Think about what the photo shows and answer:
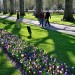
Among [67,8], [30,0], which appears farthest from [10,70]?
[30,0]

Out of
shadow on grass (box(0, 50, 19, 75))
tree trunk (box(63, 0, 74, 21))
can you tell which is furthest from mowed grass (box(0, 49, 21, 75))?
tree trunk (box(63, 0, 74, 21))

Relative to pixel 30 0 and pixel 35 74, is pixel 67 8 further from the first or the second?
pixel 30 0

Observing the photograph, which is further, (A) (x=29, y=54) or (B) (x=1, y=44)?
(B) (x=1, y=44)

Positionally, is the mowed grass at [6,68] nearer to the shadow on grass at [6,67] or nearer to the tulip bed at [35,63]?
the shadow on grass at [6,67]

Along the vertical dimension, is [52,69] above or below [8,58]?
above

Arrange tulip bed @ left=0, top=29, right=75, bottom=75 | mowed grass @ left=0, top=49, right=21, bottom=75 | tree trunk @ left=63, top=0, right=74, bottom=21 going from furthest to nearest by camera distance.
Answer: tree trunk @ left=63, top=0, right=74, bottom=21 < mowed grass @ left=0, top=49, right=21, bottom=75 < tulip bed @ left=0, top=29, right=75, bottom=75

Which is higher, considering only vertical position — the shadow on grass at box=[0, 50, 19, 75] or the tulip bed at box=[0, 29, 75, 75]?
the tulip bed at box=[0, 29, 75, 75]

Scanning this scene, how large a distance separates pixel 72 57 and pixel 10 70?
11.3 feet

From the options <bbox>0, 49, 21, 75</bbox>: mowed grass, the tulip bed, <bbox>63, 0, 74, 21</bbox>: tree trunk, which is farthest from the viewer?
<bbox>63, 0, 74, 21</bbox>: tree trunk

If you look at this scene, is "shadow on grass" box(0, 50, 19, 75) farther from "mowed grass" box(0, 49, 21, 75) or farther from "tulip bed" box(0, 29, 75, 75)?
"tulip bed" box(0, 29, 75, 75)

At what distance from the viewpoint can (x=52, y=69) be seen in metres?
7.75

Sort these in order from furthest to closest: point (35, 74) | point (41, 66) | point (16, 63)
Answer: point (16, 63)
point (41, 66)
point (35, 74)

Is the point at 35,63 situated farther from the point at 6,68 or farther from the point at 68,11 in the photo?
the point at 68,11

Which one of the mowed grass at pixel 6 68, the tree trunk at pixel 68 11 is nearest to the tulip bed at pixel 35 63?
the mowed grass at pixel 6 68
